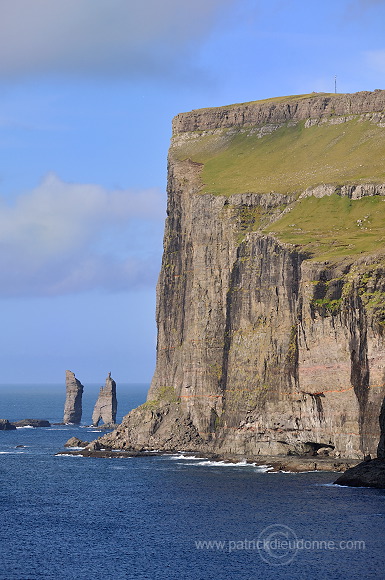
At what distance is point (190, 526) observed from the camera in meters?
133

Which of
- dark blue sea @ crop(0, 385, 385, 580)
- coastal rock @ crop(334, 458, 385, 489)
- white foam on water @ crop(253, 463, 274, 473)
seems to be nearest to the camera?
dark blue sea @ crop(0, 385, 385, 580)

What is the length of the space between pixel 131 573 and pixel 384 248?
89828 mm

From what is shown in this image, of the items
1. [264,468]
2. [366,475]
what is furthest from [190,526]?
[264,468]

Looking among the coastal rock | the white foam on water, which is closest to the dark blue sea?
the coastal rock

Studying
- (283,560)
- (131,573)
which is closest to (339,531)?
(283,560)

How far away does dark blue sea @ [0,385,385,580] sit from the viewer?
112 meters

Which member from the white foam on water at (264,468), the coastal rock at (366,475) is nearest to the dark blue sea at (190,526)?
the coastal rock at (366,475)

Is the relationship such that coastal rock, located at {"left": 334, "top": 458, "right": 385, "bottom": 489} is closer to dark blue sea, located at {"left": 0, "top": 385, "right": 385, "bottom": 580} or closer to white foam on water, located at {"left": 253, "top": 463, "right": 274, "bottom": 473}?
dark blue sea, located at {"left": 0, "top": 385, "right": 385, "bottom": 580}

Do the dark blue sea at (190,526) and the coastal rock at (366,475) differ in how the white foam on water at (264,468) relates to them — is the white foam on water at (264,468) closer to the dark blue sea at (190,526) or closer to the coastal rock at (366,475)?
the dark blue sea at (190,526)

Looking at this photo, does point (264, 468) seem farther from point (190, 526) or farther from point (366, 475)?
point (190, 526)

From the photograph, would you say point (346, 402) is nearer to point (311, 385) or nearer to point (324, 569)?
point (311, 385)

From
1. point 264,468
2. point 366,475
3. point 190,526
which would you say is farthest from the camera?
point 264,468

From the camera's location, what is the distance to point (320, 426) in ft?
604

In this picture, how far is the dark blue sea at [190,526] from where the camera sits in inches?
4392
